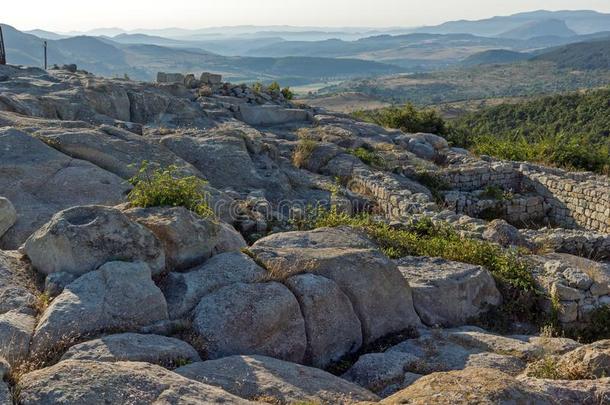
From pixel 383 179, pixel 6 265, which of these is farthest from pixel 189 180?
pixel 383 179

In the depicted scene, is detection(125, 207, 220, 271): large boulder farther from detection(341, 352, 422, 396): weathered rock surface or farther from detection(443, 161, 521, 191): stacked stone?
detection(443, 161, 521, 191): stacked stone

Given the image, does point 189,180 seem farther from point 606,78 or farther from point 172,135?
point 606,78

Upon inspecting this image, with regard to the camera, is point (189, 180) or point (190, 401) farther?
point (189, 180)

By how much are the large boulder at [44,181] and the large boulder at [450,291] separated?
5.05 m

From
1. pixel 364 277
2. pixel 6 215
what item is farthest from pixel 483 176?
pixel 6 215

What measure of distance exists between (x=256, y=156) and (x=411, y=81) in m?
191

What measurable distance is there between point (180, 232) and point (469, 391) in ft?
12.8

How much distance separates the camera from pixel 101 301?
5602 millimetres

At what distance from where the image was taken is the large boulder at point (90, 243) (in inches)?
241

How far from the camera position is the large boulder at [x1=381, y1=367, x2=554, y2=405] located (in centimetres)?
424

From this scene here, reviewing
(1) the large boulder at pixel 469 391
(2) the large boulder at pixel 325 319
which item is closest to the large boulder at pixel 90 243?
(2) the large boulder at pixel 325 319

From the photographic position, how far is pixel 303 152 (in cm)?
1662

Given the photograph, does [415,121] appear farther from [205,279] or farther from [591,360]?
[591,360]

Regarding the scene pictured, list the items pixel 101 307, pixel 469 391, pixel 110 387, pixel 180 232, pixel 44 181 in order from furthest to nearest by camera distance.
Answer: pixel 44 181 < pixel 180 232 < pixel 101 307 < pixel 469 391 < pixel 110 387
